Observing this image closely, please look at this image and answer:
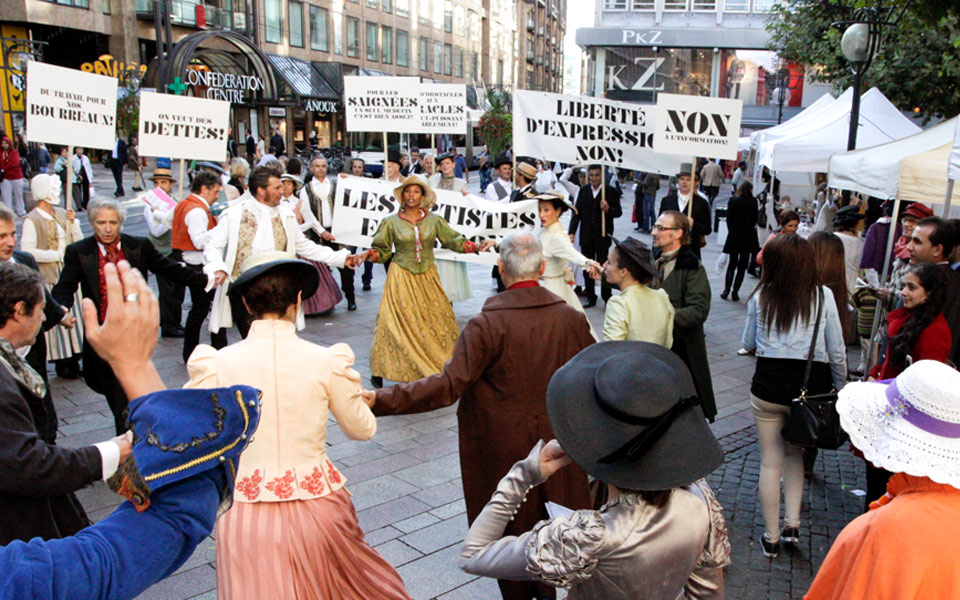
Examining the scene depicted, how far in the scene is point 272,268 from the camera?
9.22 feet

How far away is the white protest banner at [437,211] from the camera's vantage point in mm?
8219

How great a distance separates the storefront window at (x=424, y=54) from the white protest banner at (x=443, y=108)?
4802cm

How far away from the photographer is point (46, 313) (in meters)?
4.73

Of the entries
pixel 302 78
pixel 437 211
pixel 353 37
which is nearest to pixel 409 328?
pixel 437 211

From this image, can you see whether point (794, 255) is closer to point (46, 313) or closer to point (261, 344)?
point (261, 344)

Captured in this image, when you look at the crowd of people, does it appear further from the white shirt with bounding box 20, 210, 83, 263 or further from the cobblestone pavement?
the white shirt with bounding box 20, 210, 83, 263

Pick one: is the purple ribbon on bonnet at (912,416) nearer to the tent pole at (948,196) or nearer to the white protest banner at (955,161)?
the white protest banner at (955,161)

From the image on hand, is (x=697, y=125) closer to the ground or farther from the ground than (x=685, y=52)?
closer to the ground

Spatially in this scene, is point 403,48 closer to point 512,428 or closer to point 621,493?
point 512,428

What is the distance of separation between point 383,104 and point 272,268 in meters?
6.90

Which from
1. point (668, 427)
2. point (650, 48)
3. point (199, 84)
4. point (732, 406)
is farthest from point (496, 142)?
point (668, 427)

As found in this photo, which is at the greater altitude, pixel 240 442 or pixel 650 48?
pixel 650 48

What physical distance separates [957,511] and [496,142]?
113 feet

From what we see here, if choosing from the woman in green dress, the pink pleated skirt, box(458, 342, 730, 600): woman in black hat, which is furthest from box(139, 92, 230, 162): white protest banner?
box(458, 342, 730, 600): woman in black hat
